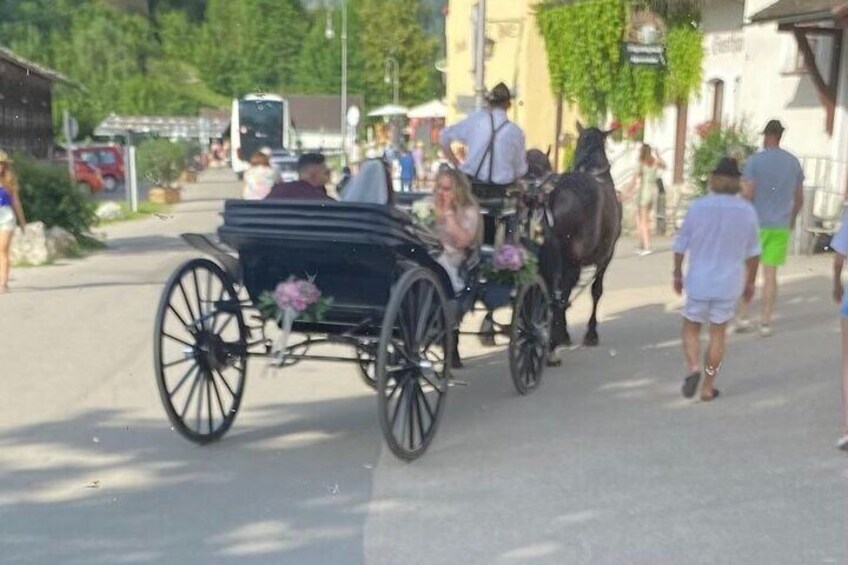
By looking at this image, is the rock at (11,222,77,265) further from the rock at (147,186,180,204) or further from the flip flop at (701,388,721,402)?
the rock at (147,186,180,204)

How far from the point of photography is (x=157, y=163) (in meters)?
37.5

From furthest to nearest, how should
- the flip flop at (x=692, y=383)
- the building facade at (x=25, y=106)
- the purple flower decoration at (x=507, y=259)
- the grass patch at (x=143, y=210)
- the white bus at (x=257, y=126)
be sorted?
1. the white bus at (x=257, y=126)
2. the building facade at (x=25, y=106)
3. the grass patch at (x=143, y=210)
4. the flip flop at (x=692, y=383)
5. the purple flower decoration at (x=507, y=259)

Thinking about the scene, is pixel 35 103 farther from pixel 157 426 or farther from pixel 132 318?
pixel 157 426

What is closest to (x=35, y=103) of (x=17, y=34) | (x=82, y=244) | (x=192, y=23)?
(x=82, y=244)

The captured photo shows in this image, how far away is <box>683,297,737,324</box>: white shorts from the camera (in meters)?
7.38

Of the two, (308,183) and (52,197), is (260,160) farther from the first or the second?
(308,183)

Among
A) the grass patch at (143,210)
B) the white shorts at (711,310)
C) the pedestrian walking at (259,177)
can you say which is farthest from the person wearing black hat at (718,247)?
the grass patch at (143,210)

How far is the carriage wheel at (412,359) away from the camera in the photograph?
586 centimetres

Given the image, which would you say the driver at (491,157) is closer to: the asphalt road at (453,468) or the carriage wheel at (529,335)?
the carriage wheel at (529,335)

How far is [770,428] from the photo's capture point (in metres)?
6.99

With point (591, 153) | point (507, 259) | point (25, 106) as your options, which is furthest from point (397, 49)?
point (507, 259)

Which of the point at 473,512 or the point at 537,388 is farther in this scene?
the point at 537,388

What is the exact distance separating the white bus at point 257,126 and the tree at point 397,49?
24075mm

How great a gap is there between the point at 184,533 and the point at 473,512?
56.1 inches
